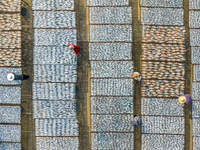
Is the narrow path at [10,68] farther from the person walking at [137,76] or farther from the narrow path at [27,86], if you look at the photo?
the person walking at [137,76]

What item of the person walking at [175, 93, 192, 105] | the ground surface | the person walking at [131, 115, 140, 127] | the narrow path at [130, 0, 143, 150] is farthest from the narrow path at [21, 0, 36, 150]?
the person walking at [175, 93, 192, 105]

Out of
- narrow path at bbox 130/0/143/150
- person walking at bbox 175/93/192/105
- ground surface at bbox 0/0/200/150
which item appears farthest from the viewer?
narrow path at bbox 130/0/143/150

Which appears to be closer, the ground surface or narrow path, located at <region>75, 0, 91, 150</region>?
the ground surface

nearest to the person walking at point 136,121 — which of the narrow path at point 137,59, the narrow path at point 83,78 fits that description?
the narrow path at point 137,59

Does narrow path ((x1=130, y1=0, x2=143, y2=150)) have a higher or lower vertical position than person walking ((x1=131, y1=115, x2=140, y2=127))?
higher

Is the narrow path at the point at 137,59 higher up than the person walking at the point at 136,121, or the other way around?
the narrow path at the point at 137,59

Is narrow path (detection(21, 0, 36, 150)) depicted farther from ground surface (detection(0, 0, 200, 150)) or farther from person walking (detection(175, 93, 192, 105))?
person walking (detection(175, 93, 192, 105))

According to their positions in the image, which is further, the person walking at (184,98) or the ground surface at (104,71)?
the ground surface at (104,71)

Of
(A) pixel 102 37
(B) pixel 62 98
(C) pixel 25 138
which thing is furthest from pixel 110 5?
(C) pixel 25 138

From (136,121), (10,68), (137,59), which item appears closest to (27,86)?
(10,68)

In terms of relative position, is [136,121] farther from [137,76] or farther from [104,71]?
Answer: [104,71]
